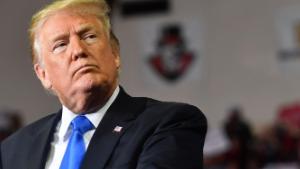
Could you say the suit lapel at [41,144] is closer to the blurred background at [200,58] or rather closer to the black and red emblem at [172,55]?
the blurred background at [200,58]

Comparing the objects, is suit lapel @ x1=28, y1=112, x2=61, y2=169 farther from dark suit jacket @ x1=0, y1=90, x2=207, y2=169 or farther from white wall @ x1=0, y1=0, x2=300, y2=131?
white wall @ x1=0, y1=0, x2=300, y2=131

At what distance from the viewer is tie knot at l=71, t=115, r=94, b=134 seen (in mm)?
2180

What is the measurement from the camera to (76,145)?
2.13 meters

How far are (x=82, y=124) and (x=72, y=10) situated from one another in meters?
0.35

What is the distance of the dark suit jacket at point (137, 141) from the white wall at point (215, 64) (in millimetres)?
5778

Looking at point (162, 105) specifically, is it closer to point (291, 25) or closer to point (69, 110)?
A: point (69, 110)

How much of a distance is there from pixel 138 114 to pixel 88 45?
0.26 m

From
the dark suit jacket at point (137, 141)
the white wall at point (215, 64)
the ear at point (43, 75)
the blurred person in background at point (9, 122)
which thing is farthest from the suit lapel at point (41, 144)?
the white wall at point (215, 64)

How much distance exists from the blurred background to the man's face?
5201 mm

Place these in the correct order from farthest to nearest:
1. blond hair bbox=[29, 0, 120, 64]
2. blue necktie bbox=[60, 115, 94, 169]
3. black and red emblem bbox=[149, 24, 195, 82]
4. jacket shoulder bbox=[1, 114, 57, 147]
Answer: black and red emblem bbox=[149, 24, 195, 82], jacket shoulder bbox=[1, 114, 57, 147], blond hair bbox=[29, 0, 120, 64], blue necktie bbox=[60, 115, 94, 169]

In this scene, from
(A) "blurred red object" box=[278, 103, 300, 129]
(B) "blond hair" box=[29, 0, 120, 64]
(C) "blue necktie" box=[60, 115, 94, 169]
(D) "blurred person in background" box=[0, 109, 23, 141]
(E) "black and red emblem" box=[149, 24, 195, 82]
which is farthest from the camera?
(E) "black and red emblem" box=[149, 24, 195, 82]

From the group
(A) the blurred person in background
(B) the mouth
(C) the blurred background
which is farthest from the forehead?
(C) the blurred background

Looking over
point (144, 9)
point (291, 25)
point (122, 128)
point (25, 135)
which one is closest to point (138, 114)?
point (122, 128)

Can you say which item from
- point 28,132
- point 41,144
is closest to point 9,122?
point 28,132
